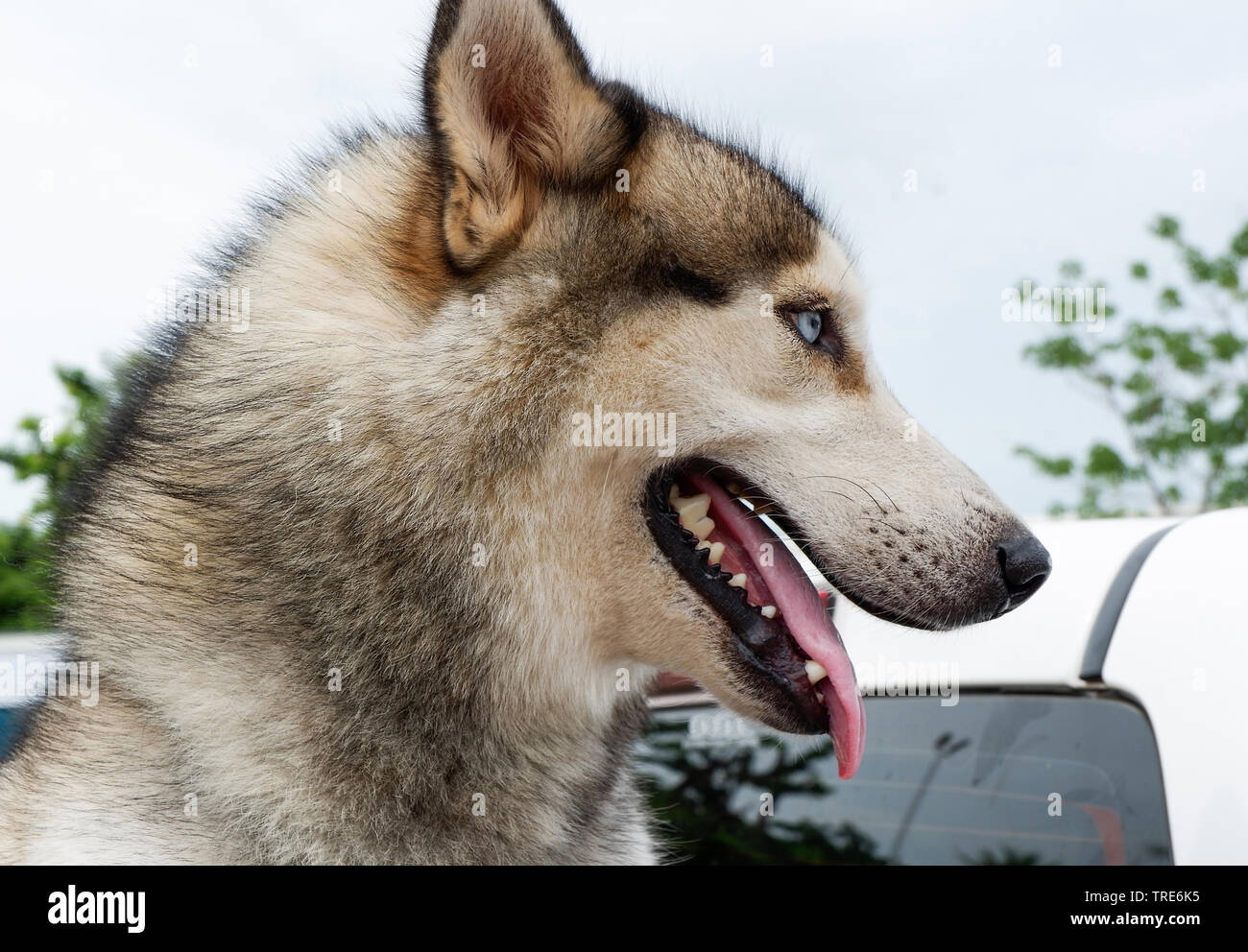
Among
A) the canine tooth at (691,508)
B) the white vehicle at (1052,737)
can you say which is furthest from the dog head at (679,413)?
the white vehicle at (1052,737)

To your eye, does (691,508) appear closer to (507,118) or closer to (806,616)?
(806,616)

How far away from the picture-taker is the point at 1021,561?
7.79 feet

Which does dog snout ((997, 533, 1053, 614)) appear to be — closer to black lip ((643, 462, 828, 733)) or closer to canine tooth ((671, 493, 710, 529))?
black lip ((643, 462, 828, 733))

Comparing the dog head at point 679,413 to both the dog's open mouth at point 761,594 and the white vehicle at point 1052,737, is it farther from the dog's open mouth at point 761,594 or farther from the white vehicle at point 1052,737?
the white vehicle at point 1052,737

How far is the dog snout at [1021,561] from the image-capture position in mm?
2375

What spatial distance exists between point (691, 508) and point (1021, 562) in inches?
28.6

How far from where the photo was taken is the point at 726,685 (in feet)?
7.65

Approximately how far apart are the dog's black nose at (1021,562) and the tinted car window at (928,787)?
1.05 ft

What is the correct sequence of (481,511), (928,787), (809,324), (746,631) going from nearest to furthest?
(481,511) < (746,631) < (809,324) < (928,787)

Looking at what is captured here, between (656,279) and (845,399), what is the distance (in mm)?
516

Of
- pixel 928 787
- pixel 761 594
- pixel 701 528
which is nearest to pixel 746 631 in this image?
pixel 761 594
